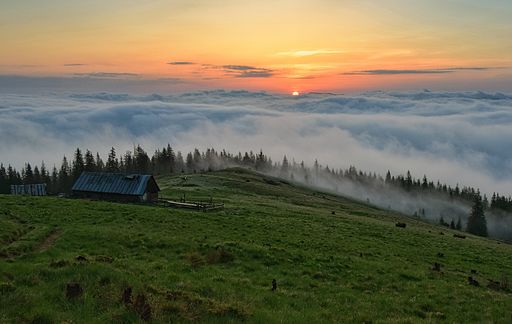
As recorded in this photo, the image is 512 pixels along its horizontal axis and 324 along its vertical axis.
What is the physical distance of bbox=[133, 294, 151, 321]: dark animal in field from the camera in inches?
520

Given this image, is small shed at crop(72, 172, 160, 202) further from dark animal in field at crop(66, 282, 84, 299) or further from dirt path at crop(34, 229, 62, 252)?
dark animal in field at crop(66, 282, 84, 299)

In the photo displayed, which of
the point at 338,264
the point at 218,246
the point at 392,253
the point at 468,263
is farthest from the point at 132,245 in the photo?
the point at 468,263

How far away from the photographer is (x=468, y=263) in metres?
38.0

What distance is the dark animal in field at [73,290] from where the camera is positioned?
1488cm

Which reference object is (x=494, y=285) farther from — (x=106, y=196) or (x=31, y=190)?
(x=31, y=190)

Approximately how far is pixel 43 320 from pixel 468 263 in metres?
36.8

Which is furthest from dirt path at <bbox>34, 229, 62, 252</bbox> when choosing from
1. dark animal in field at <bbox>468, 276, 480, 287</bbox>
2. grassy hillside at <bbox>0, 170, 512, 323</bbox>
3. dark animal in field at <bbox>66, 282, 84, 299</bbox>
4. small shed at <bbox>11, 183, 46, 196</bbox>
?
small shed at <bbox>11, 183, 46, 196</bbox>

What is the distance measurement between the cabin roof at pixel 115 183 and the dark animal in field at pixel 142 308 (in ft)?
178

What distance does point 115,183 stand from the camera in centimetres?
6988

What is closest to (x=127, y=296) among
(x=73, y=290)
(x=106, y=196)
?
(x=73, y=290)

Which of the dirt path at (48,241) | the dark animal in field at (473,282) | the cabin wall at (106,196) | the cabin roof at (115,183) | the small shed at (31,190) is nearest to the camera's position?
the dirt path at (48,241)

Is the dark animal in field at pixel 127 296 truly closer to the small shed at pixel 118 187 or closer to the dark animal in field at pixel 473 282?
the dark animal in field at pixel 473 282

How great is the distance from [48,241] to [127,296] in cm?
1903

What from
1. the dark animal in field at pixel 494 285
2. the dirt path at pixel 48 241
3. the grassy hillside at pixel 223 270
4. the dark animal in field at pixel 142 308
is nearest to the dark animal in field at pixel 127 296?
the grassy hillside at pixel 223 270
